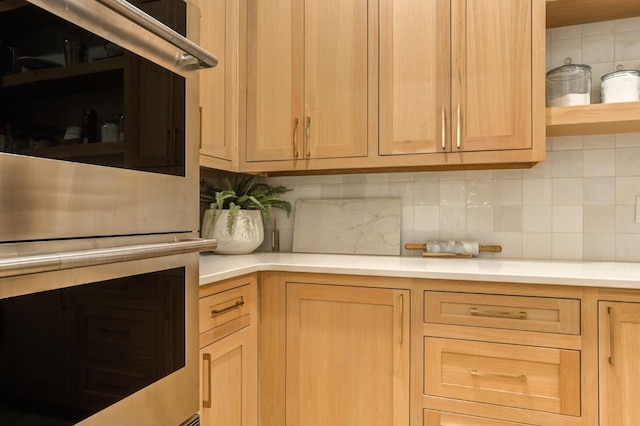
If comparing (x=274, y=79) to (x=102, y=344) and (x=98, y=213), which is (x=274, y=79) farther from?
(x=102, y=344)

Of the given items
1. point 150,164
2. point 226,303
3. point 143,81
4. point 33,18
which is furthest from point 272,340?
point 33,18

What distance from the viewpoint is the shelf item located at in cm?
157

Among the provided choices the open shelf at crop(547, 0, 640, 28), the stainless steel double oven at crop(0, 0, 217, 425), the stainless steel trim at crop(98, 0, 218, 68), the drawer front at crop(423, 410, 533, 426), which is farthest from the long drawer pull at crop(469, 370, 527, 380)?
the open shelf at crop(547, 0, 640, 28)

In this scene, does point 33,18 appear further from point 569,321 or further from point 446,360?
point 569,321

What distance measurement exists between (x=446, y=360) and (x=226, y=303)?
80cm

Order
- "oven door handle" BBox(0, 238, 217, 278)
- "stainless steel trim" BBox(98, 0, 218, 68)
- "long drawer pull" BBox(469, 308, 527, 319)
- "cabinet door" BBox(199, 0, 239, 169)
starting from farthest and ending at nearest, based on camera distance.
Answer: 1. "cabinet door" BBox(199, 0, 239, 169)
2. "long drawer pull" BBox(469, 308, 527, 319)
3. "stainless steel trim" BBox(98, 0, 218, 68)
4. "oven door handle" BBox(0, 238, 217, 278)

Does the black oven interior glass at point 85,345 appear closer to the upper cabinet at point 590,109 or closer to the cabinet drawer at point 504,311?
the cabinet drawer at point 504,311

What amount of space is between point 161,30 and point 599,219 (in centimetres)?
187

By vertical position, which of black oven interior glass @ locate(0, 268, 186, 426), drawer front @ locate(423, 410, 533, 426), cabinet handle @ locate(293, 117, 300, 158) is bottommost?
drawer front @ locate(423, 410, 533, 426)

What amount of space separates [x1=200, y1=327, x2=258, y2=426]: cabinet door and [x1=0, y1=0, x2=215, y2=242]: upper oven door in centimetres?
56

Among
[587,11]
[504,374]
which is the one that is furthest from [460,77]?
[504,374]

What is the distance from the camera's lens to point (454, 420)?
1462 millimetres

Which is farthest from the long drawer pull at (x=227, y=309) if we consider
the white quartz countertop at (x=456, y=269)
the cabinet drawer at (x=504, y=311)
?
the cabinet drawer at (x=504, y=311)

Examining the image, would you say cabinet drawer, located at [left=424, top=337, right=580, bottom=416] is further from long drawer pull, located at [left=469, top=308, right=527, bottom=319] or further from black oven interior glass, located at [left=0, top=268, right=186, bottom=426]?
black oven interior glass, located at [left=0, top=268, right=186, bottom=426]
